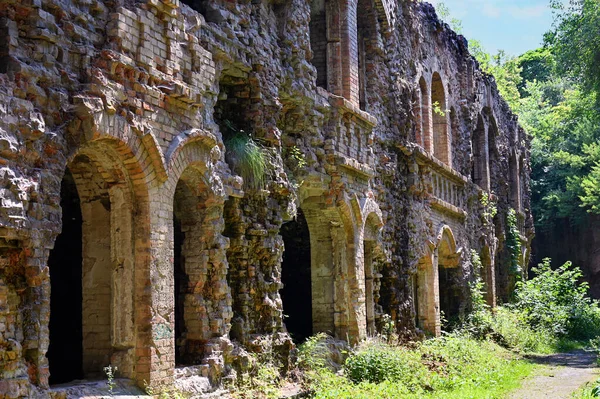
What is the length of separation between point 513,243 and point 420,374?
14776 mm

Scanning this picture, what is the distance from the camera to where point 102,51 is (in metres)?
7.09

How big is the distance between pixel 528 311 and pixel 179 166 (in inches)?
691

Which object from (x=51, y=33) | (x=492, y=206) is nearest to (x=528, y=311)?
(x=492, y=206)

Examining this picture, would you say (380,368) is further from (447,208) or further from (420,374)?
(447,208)

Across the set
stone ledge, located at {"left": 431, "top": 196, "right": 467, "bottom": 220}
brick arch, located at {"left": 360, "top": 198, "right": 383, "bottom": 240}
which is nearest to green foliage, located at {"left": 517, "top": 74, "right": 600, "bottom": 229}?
stone ledge, located at {"left": 431, "top": 196, "right": 467, "bottom": 220}

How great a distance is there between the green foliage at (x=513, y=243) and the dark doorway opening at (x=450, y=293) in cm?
671

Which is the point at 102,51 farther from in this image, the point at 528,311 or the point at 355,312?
the point at 528,311

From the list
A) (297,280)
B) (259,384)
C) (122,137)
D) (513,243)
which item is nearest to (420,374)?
(297,280)

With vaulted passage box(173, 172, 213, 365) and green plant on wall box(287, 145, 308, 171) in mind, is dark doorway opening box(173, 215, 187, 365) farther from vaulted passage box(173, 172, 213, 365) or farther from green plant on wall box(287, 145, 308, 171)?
green plant on wall box(287, 145, 308, 171)

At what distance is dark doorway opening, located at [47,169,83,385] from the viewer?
29.5 ft

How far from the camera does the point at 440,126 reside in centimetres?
1927

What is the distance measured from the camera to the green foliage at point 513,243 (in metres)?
25.5

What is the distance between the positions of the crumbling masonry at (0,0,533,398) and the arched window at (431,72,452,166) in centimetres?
233

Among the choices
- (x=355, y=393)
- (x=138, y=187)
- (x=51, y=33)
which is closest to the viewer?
(x=51, y=33)
